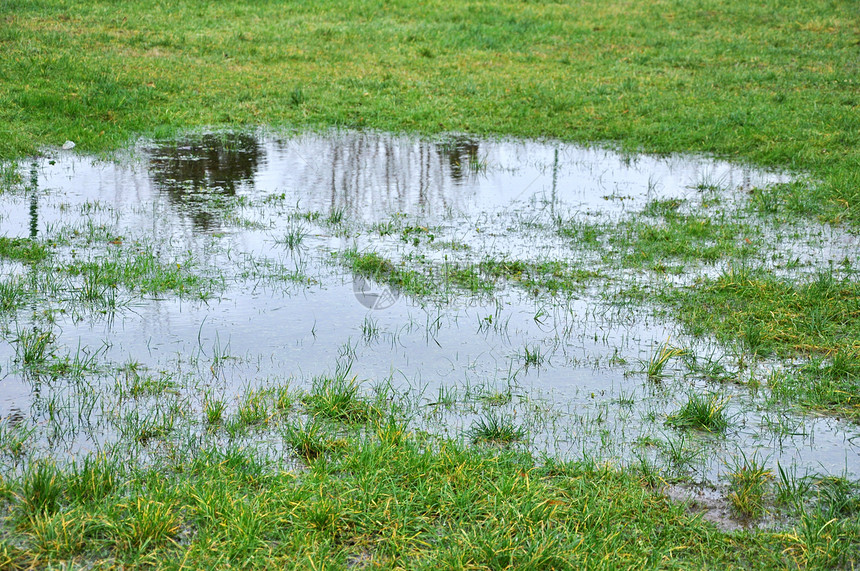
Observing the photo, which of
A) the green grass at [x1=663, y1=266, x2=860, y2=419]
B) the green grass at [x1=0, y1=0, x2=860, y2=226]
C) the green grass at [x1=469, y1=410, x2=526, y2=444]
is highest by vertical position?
the green grass at [x1=0, y1=0, x2=860, y2=226]

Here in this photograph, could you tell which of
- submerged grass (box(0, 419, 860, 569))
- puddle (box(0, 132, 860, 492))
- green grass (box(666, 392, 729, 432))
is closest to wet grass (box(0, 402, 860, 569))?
submerged grass (box(0, 419, 860, 569))

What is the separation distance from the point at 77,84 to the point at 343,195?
6.47 m

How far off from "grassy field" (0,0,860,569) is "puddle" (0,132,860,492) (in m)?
0.15

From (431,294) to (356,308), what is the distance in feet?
2.27

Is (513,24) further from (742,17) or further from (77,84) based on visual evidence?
(77,84)

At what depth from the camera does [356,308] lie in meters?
6.92

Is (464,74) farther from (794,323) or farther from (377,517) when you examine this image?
(377,517)

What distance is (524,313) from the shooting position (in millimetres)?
6898

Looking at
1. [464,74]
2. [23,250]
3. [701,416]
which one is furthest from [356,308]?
[464,74]

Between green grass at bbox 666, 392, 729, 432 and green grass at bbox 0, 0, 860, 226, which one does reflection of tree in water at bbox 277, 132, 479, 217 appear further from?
green grass at bbox 666, 392, 729, 432

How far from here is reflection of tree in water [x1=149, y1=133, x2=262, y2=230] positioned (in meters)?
9.77

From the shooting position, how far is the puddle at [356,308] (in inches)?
202

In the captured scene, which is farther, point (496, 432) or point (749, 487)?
point (496, 432)

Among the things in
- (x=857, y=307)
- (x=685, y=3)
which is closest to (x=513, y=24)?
(x=685, y=3)
